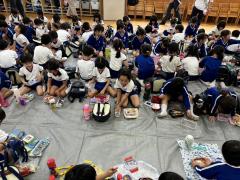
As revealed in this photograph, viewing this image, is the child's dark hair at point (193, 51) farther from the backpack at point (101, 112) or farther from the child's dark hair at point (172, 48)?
the backpack at point (101, 112)

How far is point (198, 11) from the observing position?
7.86 meters

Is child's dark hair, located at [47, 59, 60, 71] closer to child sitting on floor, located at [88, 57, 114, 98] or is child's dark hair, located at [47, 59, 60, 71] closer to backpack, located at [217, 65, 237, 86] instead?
child sitting on floor, located at [88, 57, 114, 98]

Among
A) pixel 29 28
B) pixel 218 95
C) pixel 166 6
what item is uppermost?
pixel 166 6

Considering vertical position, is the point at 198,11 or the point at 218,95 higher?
the point at 198,11

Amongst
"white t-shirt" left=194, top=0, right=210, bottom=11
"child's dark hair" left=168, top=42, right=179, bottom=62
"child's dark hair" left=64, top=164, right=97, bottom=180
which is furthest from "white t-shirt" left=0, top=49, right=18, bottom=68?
"white t-shirt" left=194, top=0, right=210, bottom=11

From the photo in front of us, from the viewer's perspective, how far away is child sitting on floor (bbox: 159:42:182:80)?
15.3ft

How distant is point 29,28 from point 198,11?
17.9 feet

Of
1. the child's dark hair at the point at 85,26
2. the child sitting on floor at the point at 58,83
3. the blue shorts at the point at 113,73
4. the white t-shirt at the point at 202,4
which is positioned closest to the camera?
the child sitting on floor at the point at 58,83

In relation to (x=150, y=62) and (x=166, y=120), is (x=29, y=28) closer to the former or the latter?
(x=150, y=62)

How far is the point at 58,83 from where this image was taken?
4.55 m

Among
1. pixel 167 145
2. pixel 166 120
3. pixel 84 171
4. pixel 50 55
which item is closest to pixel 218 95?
pixel 166 120

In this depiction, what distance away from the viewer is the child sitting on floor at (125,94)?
4.16 m

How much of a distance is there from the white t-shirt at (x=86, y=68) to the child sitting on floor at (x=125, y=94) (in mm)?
697

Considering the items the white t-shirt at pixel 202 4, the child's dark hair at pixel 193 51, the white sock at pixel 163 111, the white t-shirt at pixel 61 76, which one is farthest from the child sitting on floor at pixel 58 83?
the white t-shirt at pixel 202 4
